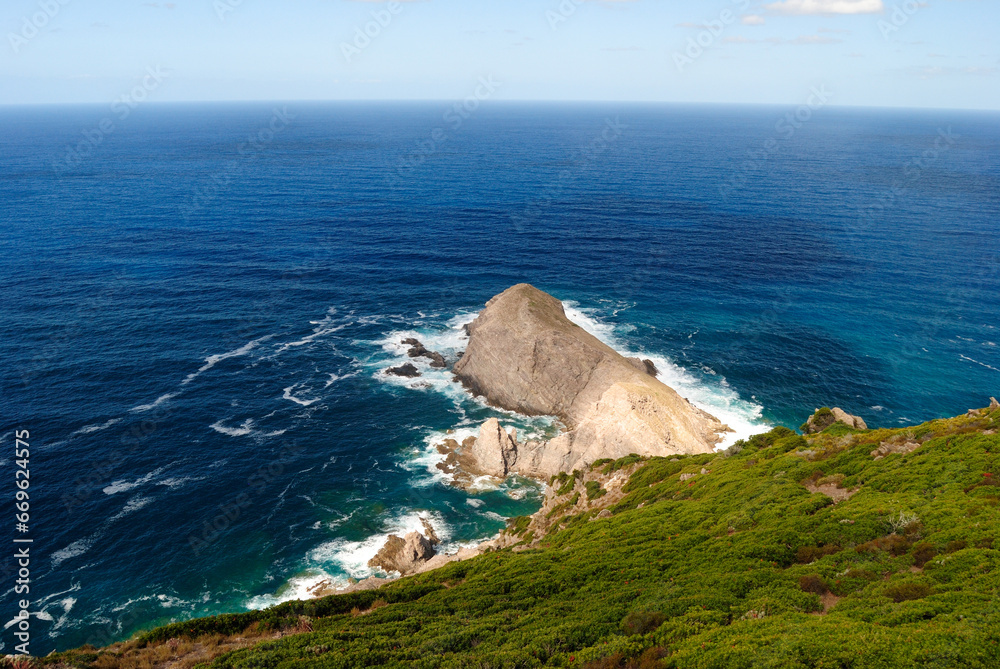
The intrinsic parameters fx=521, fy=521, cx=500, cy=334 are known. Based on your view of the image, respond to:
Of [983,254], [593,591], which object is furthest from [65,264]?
[983,254]

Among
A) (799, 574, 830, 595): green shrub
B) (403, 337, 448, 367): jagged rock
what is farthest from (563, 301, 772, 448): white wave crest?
(799, 574, 830, 595): green shrub

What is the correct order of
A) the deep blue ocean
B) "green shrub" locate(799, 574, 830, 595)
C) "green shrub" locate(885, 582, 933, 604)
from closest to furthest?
"green shrub" locate(885, 582, 933, 604) < "green shrub" locate(799, 574, 830, 595) < the deep blue ocean

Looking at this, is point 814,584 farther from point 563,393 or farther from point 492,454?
point 563,393

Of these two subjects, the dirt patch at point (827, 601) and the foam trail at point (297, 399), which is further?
the foam trail at point (297, 399)

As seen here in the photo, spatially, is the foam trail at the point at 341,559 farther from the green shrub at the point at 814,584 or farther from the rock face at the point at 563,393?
the green shrub at the point at 814,584

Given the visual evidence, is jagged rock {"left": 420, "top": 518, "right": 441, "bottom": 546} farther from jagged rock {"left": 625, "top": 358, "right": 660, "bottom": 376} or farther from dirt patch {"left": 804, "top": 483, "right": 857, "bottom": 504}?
jagged rock {"left": 625, "top": 358, "right": 660, "bottom": 376}

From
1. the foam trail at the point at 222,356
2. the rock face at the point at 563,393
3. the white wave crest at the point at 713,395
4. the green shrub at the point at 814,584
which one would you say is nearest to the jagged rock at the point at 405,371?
the rock face at the point at 563,393

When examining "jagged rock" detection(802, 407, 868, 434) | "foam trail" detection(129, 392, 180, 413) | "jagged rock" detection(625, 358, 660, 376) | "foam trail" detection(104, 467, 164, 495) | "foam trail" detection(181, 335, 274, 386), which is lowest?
"foam trail" detection(104, 467, 164, 495)
